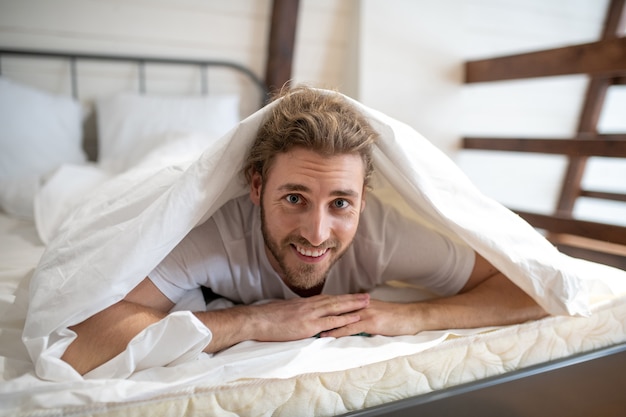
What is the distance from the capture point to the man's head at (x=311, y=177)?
0.89 m

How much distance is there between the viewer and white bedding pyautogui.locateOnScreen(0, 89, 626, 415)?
69 cm

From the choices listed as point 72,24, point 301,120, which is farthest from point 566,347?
point 72,24

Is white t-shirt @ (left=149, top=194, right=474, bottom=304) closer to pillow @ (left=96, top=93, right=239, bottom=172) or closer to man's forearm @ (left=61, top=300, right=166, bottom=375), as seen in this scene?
man's forearm @ (left=61, top=300, right=166, bottom=375)

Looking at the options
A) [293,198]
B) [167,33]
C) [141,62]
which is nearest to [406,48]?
[167,33]

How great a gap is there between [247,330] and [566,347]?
61cm

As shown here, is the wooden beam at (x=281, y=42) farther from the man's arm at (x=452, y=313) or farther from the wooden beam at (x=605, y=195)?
the wooden beam at (x=605, y=195)

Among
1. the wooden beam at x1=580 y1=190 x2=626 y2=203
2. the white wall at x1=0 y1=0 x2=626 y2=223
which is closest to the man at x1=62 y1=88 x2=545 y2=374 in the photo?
the white wall at x1=0 y1=0 x2=626 y2=223

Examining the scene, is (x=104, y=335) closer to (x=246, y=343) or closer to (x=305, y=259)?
(x=246, y=343)

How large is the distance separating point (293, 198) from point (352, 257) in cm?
23

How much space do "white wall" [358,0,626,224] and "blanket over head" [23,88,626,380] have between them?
1.66 meters

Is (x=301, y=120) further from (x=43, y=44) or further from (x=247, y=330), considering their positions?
(x=43, y=44)

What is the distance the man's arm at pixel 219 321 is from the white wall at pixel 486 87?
180cm

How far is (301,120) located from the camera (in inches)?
35.9

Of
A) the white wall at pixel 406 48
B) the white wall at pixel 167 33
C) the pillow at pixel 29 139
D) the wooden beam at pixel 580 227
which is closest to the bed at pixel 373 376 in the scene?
the pillow at pixel 29 139
